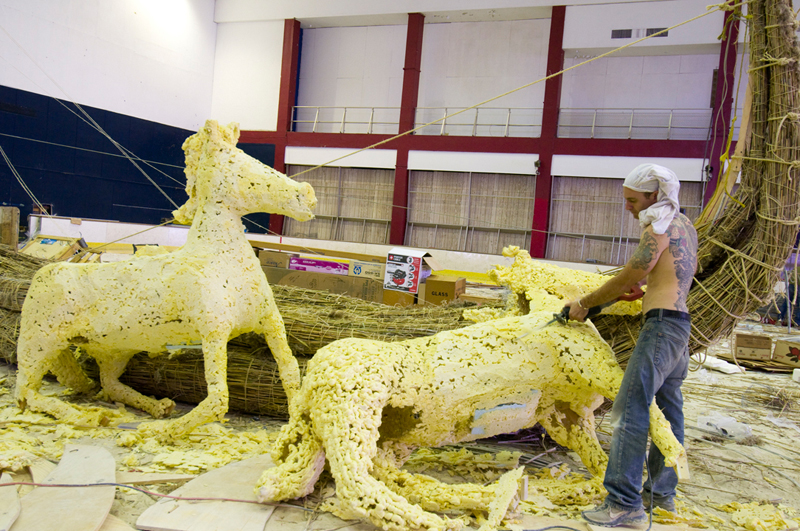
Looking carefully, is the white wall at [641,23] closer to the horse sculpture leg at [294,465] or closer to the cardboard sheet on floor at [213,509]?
the horse sculpture leg at [294,465]

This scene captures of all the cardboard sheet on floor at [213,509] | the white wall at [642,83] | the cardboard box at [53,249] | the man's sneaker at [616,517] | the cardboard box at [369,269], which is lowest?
the cardboard sheet on floor at [213,509]

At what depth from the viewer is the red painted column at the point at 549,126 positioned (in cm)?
1122

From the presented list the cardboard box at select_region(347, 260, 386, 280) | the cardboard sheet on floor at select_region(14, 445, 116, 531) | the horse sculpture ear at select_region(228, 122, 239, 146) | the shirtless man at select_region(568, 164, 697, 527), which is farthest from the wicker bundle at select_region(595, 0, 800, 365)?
the cardboard box at select_region(347, 260, 386, 280)

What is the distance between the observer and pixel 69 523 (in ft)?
6.24

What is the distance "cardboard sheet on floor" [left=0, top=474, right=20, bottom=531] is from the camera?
184 centimetres

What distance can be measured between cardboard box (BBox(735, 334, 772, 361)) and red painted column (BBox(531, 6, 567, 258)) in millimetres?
5665

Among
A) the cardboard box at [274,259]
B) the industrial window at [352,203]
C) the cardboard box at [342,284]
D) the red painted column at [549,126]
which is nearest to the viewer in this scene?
the cardboard box at [342,284]

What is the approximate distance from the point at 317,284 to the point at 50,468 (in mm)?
3290

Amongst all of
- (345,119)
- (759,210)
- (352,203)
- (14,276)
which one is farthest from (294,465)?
(345,119)

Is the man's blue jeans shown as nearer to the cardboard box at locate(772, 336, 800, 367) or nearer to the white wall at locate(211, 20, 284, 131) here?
the cardboard box at locate(772, 336, 800, 367)

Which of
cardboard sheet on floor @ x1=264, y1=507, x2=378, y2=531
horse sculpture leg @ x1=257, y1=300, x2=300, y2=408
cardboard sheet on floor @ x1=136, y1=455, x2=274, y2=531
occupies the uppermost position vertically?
horse sculpture leg @ x1=257, y1=300, x2=300, y2=408

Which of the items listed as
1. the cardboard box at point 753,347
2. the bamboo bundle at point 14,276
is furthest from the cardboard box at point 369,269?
the cardboard box at point 753,347

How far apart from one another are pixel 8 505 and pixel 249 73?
13.5 meters

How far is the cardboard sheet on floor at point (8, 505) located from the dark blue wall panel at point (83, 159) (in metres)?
9.59
